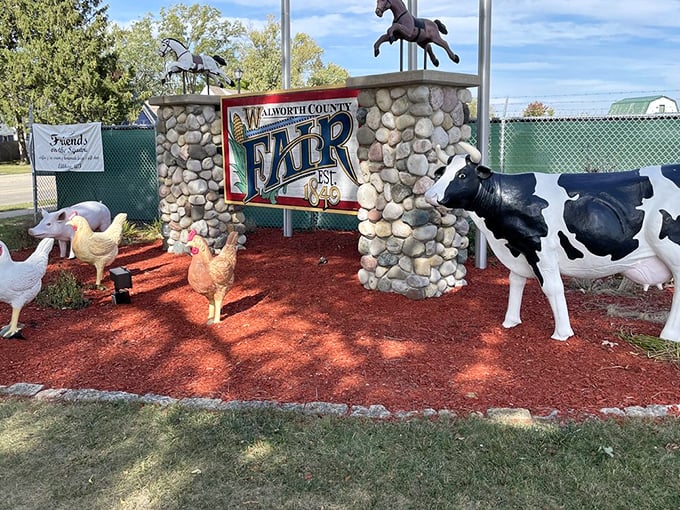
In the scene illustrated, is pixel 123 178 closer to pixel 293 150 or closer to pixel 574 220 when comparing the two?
pixel 293 150

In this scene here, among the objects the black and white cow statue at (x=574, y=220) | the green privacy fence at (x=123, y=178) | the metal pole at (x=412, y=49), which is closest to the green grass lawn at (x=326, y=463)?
the black and white cow statue at (x=574, y=220)

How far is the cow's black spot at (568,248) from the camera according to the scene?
4.61 metres

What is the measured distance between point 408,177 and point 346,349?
6.94 ft

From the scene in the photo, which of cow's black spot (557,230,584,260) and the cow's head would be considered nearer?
cow's black spot (557,230,584,260)

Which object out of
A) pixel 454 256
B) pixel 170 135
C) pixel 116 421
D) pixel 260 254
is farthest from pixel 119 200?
pixel 116 421

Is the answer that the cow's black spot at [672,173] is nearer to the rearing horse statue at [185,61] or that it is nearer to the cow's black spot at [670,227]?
the cow's black spot at [670,227]

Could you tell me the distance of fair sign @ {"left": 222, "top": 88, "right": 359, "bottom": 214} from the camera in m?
6.97

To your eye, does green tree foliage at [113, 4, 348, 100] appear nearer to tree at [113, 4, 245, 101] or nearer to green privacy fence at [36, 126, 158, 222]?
Result: tree at [113, 4, 245, 101]

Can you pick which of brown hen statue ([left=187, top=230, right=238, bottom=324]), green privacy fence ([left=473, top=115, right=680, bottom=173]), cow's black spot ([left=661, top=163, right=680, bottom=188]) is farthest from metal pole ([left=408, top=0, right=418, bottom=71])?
cow's black spot ([left=661, top=163, right=680, bottom=188])

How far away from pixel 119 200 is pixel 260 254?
535 cm

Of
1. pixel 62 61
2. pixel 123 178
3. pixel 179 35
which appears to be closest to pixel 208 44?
pixel 179 35

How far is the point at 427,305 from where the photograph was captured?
19.9 ft

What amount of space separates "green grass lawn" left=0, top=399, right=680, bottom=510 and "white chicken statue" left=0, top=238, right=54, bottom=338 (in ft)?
5.58

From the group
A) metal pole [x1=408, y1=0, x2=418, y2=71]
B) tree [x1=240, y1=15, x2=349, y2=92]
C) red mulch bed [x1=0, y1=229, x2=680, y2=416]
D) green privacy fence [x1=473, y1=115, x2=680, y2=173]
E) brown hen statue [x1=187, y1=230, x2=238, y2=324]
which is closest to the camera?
red mulch bed [x1=0, y1=229, x2=680, y2=416]
